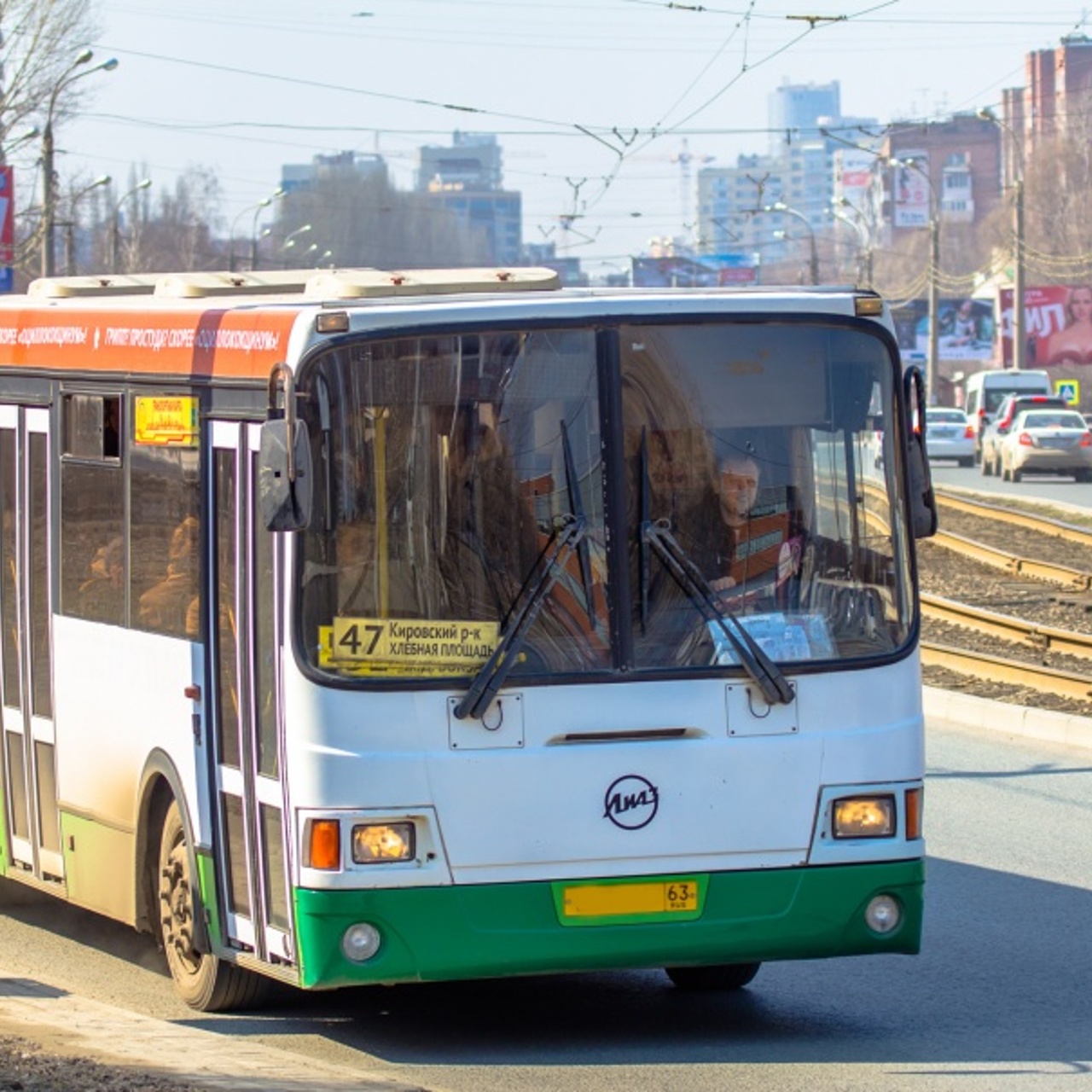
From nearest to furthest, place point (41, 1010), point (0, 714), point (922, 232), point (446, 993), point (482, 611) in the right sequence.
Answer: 1. point (482, 611)
2. point (41, 1010)
3. point (446, 993)
4. point (0, 714)
5. point (922, 232)

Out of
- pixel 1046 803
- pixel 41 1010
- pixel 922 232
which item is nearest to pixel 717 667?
pixel 41 1010

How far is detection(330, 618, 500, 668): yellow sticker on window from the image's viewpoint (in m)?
7.03

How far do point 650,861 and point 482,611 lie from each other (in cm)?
88

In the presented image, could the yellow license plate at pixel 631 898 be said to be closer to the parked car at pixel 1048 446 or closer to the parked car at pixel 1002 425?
the parked car at pixel 1048 446

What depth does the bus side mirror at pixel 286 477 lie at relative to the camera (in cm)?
679

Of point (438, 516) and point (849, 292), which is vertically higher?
point (849, 292)

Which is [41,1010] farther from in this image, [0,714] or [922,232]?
[922,232]

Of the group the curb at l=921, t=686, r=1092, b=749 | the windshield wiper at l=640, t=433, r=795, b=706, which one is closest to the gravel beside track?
the windshield wiper at l=640, t=433, r=795, b=706

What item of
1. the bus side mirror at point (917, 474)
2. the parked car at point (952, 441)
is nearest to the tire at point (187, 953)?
the bus side mirror at point (917, 474)

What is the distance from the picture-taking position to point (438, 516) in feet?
23.3

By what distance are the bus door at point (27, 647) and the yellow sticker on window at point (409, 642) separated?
2.38 meters

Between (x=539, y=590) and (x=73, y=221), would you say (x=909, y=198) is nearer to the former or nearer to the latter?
(x=73, y=221)

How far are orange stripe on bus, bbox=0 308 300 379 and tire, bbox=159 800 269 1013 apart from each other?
1.48m

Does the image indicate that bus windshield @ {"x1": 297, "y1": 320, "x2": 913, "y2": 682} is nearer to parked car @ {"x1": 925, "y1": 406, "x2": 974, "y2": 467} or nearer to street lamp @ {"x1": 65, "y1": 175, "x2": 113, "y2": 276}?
street lamp @ {"x1": 65, "y1": 175, "x2": 113, "y2": 276}
